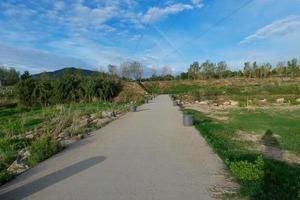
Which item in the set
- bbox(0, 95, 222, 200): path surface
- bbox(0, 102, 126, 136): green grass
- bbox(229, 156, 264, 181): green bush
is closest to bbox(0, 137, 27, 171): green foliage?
bbox(0, 95, 222, 200): path surface

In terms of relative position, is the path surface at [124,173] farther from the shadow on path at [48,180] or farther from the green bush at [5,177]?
the green bush at [5,177]

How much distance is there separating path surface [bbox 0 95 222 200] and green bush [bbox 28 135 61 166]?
0.86 feet

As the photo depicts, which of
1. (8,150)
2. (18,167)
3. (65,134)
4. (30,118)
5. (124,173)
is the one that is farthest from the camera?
(30,118)

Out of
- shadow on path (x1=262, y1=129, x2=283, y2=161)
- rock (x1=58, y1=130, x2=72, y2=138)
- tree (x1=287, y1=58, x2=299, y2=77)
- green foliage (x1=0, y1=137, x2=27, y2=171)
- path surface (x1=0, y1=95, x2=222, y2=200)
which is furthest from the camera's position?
tree (x1=287, y1=58, x2=299, y2=77)

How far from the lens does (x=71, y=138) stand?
487 inches

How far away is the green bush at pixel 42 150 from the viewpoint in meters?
8.31

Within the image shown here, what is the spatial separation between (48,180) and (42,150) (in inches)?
98.1

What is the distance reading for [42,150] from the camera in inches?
346

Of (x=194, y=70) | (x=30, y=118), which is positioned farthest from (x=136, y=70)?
(x=30, y=118)

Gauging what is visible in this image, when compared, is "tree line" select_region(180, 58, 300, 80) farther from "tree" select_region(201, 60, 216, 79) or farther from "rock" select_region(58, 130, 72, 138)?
"rock" select_region(58, 130, 72, 138)

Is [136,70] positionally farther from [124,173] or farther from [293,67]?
[124,173]

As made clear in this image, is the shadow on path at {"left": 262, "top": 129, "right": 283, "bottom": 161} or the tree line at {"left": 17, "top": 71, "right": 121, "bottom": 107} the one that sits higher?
the tree line at {"left": 17, "top": 71, "right": 121, "bottom": 107}

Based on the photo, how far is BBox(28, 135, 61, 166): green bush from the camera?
8313 millimetres

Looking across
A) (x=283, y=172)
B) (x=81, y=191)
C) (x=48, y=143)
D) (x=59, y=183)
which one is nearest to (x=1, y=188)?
(x=59, y=183)
